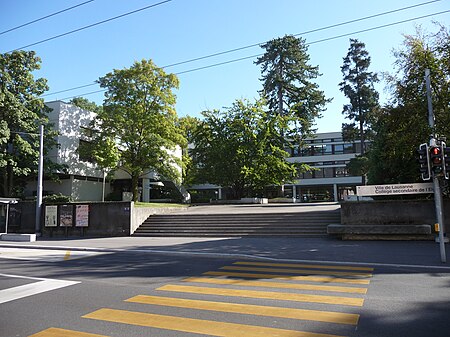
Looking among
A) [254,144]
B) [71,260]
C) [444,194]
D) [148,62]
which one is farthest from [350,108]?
[71,260]

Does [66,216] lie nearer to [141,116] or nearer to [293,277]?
[141,116]

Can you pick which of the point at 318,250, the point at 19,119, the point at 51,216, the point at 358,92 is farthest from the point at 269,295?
the point at 358,92

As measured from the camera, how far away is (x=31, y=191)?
35.9 meters

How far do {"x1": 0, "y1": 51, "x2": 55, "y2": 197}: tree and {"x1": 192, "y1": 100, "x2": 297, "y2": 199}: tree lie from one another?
15472 mm

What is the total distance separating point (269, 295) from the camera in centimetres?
670

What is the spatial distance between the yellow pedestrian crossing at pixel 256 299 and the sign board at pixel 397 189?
5500 mm

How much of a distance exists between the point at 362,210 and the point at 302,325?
13.3 m

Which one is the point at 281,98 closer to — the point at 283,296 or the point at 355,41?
the point at 355,41

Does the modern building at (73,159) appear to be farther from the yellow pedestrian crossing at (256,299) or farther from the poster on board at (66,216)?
the yellow pedestrian crossing at (256,299)

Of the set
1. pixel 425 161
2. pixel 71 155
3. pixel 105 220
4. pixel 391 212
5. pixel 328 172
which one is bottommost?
pixel 105 220

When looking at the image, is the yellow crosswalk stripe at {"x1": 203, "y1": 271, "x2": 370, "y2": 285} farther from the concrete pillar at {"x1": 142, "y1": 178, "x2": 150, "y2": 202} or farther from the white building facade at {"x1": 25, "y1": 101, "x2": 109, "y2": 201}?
the concrete pillar at {"x1": 142, "y1": 178, "x2": 150, "y2": 202}

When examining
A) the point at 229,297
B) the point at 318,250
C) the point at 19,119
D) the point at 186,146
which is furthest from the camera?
the point at 186,146

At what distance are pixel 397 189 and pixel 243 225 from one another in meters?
8.57

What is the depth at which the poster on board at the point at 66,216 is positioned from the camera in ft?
73.8
